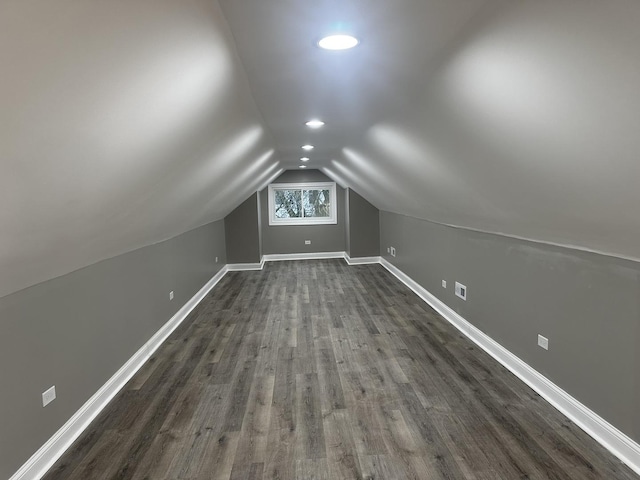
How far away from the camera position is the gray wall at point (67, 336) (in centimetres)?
208

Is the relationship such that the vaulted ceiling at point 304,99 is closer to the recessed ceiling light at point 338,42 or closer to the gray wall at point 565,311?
the recessed ceiling light at point 338,42

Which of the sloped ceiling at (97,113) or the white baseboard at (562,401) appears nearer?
the sloped ceiling at (97,113)

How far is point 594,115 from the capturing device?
4.49ft

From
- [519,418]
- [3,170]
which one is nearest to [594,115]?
[3,170]

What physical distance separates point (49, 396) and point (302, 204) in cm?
760

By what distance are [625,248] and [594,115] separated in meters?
1.10

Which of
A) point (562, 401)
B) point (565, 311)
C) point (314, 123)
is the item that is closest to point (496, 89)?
point (565, 311)

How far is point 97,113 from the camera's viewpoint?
1.31 m

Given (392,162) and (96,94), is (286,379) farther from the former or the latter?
(96,94)

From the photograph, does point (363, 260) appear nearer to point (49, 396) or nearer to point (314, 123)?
point (314, 123)

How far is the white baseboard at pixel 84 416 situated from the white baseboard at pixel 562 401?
10.1ft

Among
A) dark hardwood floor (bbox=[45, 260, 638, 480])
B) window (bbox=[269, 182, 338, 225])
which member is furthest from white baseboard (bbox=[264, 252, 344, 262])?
dark hardwood floor (bbox=[45, 260, 638, 480])

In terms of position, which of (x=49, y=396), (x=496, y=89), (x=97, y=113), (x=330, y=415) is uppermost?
(x=496, y=89)

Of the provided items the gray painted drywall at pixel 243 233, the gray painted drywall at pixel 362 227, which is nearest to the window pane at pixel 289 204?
the gray painted drywall at pixel 243 233
